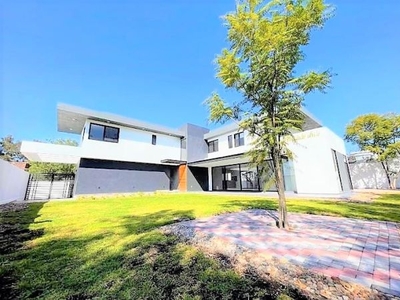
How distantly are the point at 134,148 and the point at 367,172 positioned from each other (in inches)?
1029

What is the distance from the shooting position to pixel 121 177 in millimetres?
16078

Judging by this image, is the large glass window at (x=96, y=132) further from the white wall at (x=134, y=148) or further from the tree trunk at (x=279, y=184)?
the tree trunk at (x=279, y=184)

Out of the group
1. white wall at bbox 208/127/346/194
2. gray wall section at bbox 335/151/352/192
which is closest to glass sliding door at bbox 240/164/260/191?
white wall at bbox 208/127/346/194

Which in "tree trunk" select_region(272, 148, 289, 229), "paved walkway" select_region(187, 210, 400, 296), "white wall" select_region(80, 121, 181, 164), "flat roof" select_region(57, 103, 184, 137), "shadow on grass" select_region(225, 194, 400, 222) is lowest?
"paved walkway" select_region(187, 210, 400, 296)

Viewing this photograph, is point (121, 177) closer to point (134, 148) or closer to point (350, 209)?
point (134, 148)

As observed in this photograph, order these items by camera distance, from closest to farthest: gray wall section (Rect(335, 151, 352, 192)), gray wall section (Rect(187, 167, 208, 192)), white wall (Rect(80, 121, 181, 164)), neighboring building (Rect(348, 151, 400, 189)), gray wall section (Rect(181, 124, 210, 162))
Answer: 1. gray wall section (Rect(335, 151, 352, 192))
2. white wall (Rect(80, 121, 181, 164))
3. gray wall section (Rect(187, 167, 208, 192))
4. gray wall section (Rect(181, 124, 210, 162))
5. neighboring building (Rect(348, 151, 400, 189))

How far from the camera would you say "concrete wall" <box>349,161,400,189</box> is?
2019cm

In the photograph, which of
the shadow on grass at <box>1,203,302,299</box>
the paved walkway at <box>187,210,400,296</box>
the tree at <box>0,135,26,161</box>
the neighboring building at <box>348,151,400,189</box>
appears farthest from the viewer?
the tree at <box>0,135,26,161</box>

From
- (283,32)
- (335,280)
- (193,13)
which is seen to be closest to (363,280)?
(335,280)

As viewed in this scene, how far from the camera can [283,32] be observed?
4215mm

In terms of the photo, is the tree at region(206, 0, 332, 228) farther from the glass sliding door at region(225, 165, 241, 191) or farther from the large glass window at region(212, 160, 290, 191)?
the glass sliding door at region(225, 165, 241, 191)

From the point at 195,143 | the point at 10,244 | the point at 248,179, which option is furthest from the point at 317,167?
the point at 10,244

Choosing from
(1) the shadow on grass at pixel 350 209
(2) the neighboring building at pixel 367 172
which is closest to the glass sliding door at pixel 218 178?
(1) the shadow on grass at pixel 350 209

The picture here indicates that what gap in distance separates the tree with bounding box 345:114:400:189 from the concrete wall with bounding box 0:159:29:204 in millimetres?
29296
